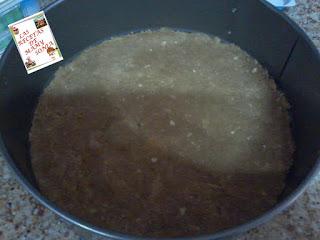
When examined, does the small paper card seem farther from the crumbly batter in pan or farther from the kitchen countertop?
the kitchen countertop

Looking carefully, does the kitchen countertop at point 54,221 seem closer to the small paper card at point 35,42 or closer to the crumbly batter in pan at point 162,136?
the crumbly batter in pan at point 162,136

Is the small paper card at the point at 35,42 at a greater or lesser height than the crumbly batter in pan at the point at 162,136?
greater

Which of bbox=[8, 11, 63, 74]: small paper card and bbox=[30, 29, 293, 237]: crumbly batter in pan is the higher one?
bbox=[8, 11, 63, 74]: small paper card

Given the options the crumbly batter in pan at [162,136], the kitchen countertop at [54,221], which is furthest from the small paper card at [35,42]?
the kitchen countertop at [54,221]

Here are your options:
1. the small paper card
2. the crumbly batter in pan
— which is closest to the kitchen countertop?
the crumbly batter in pan

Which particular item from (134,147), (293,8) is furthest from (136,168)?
(293,8)
